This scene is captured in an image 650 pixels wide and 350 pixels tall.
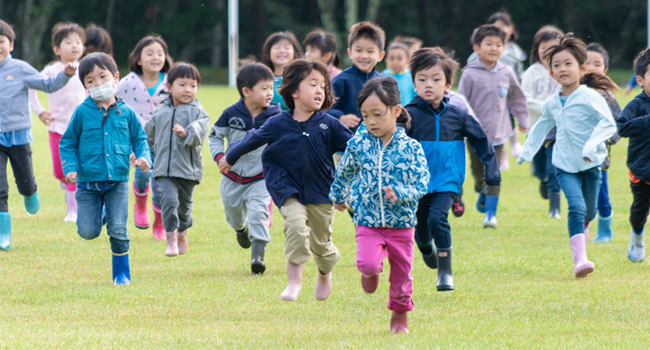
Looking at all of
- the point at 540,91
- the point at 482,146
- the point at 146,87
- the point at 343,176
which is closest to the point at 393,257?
the point at 343,176

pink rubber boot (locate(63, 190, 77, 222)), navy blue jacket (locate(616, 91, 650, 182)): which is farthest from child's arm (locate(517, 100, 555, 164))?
pink rubber boot (locate(63, 190, 77, 222))

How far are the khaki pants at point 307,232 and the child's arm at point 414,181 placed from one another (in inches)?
35.8

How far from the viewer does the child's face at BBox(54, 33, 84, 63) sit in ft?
31.5

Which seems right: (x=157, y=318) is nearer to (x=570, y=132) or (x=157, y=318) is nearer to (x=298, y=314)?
(x=298, y=314)

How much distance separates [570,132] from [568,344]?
96.5 inches

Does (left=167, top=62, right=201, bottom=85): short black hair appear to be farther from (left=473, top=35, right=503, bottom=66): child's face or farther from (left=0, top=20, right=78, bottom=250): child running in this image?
(left=473, top=35, right=503, bottom=66): child's face

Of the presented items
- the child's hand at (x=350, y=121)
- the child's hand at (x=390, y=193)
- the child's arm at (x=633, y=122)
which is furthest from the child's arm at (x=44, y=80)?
the child's arm at (x=633, y=122)

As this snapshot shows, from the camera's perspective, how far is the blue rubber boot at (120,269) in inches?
275

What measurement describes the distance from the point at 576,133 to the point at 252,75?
2567 mm

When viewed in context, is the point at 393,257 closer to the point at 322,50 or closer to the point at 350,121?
the point at 350,121

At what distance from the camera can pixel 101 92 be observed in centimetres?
674

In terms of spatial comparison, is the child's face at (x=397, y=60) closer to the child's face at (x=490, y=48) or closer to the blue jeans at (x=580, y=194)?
the child's face at (x=490, y=48)

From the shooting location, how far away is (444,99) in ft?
21.2

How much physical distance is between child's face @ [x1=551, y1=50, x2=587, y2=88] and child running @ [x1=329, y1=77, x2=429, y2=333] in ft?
7.15
